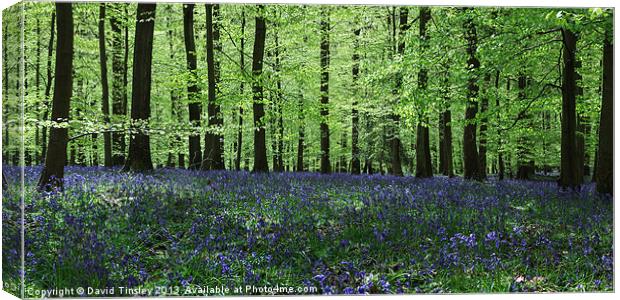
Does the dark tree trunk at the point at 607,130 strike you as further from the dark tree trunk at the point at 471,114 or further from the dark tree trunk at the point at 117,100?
the dark tree trunk at the point at 117,100

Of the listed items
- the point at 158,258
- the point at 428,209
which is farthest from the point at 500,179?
the point at 158,258

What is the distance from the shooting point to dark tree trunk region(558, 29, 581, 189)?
7.51 metres

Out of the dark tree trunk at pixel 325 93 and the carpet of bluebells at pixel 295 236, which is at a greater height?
the dark tree trunk at pixel 325 93

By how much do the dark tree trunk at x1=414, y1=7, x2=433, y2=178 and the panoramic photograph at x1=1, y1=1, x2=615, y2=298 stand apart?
0.11 ft

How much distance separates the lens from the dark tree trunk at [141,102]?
6.84 metres

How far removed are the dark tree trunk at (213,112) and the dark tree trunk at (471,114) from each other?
377 cm

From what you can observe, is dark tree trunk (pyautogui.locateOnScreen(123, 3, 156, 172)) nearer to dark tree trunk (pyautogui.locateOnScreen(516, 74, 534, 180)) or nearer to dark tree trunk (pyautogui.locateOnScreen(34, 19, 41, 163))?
dark tree trunk (pyautogui.locateOnScreen(34, 19, 41, 163))

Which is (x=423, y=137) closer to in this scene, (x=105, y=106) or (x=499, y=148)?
(x=499, y=148)

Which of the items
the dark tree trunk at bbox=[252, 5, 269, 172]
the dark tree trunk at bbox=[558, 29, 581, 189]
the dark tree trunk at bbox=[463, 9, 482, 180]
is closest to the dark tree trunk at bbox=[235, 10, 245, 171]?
the dark tree trunk at bbox=[252, 5, 269, 172]

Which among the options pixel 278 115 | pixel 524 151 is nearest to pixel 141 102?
pixel 278 115

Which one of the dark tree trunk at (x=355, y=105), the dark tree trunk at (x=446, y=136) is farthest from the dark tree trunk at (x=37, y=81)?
the dark tree trunk at (x=446, y=136)

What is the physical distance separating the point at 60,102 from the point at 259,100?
2719 mm

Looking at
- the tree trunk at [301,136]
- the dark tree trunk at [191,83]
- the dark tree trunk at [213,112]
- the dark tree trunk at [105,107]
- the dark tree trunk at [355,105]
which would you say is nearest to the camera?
the dark tree trunk at [105,107]

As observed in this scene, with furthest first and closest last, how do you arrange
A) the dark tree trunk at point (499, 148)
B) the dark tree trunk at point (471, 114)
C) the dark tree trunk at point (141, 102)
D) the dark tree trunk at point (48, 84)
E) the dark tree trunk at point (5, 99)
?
the dark tree trunk at point (499, 148)
the dark tree trunk at point (471, 114)
the dark tree trunk at point (141, 102)
the dark tree trunk at point (48, 84)
the dark tree trunk at point (5, 99)
